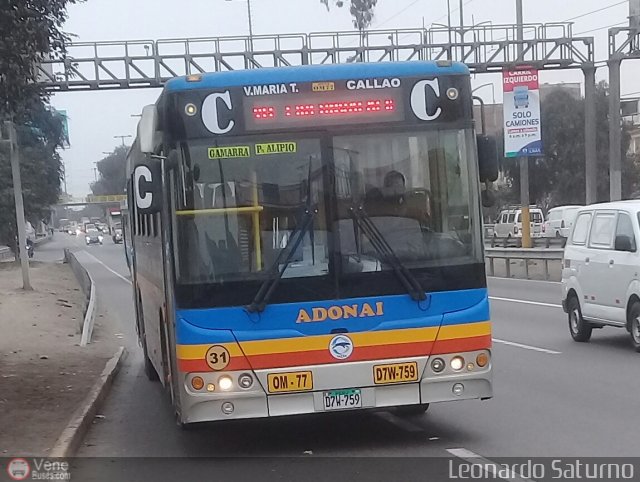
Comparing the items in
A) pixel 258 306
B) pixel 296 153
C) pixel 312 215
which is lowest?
pixel 258 306

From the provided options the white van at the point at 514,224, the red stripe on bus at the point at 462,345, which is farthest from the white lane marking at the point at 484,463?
the white van at the point at 514,224

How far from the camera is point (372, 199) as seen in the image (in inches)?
327

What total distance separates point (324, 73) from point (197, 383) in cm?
280

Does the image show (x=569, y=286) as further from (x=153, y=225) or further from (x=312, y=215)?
(x=312, y=215)

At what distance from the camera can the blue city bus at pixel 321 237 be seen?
812 centimetres

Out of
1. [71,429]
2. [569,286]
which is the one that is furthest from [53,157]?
[71,429]

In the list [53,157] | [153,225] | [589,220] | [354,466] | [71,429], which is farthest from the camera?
[53,157]

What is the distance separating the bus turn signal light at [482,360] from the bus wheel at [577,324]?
7.12 metres

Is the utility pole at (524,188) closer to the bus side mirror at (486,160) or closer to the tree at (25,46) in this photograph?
the tree at (25,46)

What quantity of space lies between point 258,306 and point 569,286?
28.5 feet

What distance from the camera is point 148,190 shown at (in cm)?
851

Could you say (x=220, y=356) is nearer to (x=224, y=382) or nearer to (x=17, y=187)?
(x=224, y=382)

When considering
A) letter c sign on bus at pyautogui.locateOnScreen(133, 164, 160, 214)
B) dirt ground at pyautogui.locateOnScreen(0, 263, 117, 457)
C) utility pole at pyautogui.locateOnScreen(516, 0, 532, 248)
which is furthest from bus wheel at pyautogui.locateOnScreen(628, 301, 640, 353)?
utility pole at pyautogui.locateOnScreen(516, 0, 532, 248)

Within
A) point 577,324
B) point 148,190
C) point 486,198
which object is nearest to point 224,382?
point 148,190
